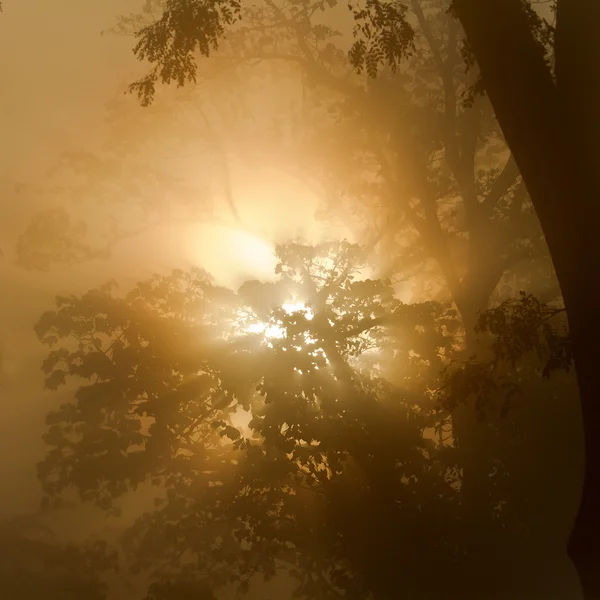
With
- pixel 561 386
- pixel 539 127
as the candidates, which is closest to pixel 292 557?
pixel 561 386

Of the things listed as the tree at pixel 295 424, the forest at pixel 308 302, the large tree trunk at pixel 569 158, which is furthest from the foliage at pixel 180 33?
the tree at pixel 295 424

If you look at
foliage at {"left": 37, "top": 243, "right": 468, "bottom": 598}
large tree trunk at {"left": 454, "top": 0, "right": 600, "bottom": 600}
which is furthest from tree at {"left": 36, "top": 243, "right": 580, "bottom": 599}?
large tree trunk at {"left": 454, "top": 0, "right": 600, "bottom": 600}

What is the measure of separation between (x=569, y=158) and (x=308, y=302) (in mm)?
7381

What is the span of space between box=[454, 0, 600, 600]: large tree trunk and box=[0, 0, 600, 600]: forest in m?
0.02

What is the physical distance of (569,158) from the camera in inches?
137

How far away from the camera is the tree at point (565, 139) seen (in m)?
3.46

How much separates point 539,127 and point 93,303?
9927 millimetres

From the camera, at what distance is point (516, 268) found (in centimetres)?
1535

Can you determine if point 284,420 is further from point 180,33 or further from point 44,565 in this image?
point 44,565

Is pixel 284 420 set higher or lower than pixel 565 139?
higher

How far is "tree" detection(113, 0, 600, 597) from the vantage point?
346 cm

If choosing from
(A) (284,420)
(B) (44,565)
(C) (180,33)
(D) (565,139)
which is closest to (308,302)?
(A) (284,420)

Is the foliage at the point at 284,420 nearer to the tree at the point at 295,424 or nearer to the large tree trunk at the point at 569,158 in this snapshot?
the tree at the point at 295,424

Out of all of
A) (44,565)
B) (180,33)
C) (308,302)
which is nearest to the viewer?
(180,33)
